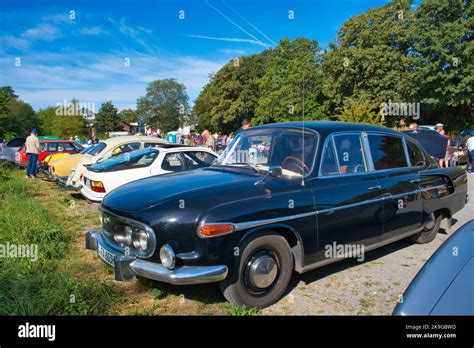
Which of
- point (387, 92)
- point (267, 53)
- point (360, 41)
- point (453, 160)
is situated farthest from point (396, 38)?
point (267, 53)

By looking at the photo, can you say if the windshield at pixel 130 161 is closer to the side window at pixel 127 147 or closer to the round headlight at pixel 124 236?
the side window at pixel 127 147

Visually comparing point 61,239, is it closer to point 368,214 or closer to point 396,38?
point 368,214

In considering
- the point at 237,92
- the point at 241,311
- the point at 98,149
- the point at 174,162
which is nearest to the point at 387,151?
the point at 241,311

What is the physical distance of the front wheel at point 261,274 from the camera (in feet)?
10.9

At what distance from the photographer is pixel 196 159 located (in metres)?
8.23

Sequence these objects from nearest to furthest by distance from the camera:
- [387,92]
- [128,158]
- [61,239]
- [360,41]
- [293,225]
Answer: [293,225]
[61,239]
[128,158]
[387,92]
[360,41]

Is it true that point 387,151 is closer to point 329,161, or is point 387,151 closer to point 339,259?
point 329,161

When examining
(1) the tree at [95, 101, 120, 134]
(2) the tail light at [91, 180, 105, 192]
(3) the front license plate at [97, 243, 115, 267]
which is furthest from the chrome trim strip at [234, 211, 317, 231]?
(1) the tree at [95, 101, 120, 134]

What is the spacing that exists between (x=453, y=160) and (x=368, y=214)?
12.5 metres

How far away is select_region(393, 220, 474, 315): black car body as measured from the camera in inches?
76.8

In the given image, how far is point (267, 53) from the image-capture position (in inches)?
2314

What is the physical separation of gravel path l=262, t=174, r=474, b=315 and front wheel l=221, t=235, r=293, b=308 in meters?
0.16

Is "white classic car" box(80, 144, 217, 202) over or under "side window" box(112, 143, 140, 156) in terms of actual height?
under

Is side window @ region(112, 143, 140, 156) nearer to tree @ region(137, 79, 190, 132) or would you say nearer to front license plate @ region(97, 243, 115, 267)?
front license plate @ region(97, 243, 115, 267)
